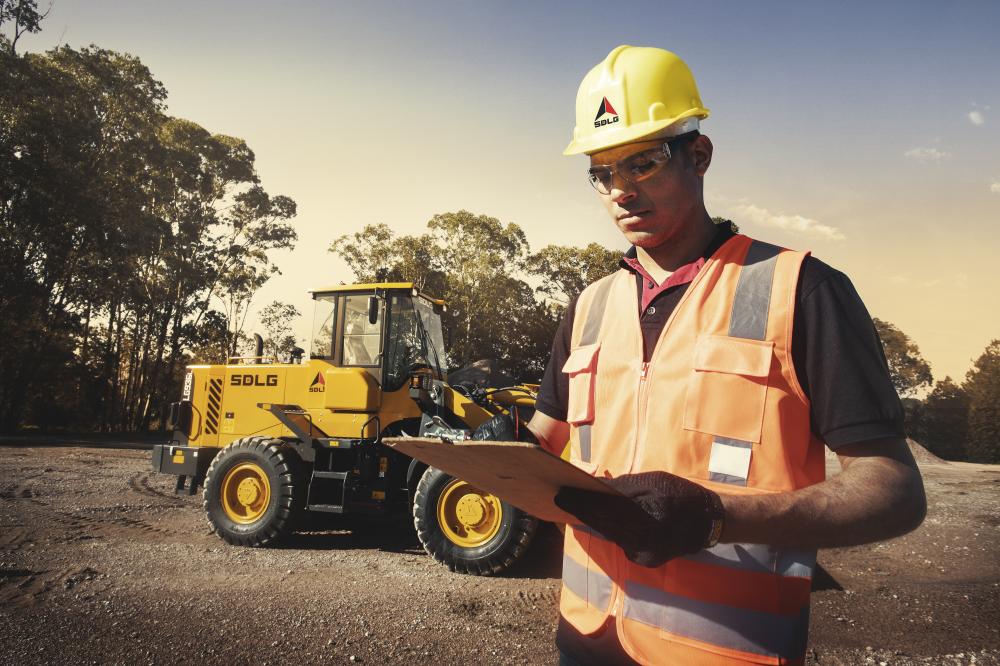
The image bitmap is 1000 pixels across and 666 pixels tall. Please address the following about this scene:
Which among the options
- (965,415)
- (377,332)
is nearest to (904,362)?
(965,415)

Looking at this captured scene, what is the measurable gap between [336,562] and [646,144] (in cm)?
596

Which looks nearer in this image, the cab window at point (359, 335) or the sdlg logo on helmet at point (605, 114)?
the sdlg logo on helmet at point (605, 114)

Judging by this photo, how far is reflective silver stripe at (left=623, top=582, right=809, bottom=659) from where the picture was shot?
51.3 inches

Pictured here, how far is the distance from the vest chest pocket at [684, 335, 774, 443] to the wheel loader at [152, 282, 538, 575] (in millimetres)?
5227

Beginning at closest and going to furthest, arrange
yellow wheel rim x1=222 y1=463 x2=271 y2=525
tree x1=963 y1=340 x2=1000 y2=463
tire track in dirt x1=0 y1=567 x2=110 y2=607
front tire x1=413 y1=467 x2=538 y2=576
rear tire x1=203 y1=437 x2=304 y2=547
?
tire track in dirt x1=0 y1=567 x2=110 y2=607 < front tire x1=413 y1=467 x2=538 y2=576 < rear tire x1=203 y1=437 x2=304 y2=547 < yellow wheel rim x1=222 y1=463 x2=271 y2=525 < tree x1=963 y1=340 x2=1000 y2=463

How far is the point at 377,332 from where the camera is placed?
756 centimetres

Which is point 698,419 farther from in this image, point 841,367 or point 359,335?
point 359,335

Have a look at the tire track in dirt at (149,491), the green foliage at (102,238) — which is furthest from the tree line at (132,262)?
the tire track in dirt at (149,491)

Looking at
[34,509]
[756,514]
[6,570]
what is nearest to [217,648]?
[6,570]

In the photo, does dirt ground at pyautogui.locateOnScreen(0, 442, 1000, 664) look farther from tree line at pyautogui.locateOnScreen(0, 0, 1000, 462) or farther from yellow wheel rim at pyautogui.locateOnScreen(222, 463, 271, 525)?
tree line at pyautogui.locateOnScreen(0, 0, 1000, 462)

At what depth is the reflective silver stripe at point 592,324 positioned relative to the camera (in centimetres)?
169

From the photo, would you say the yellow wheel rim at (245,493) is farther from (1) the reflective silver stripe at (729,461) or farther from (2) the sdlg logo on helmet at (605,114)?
(1) the reflective silver stripe at (729,461)

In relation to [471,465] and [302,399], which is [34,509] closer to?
[302,399]

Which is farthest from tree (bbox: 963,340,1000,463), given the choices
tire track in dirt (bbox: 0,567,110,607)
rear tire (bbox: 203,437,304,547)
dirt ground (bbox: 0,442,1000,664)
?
tire track in dirt (bbox: 0,567,110,607)
